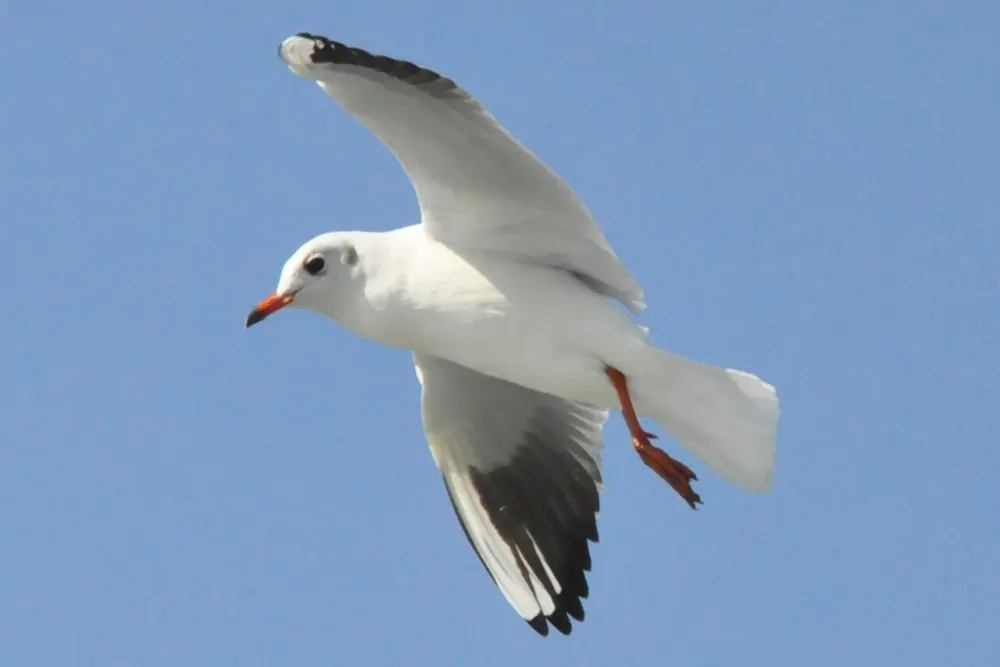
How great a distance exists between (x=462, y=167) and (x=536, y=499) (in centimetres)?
212

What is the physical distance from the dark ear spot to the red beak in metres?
0.26

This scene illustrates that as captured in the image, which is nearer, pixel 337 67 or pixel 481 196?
pixel 337 67

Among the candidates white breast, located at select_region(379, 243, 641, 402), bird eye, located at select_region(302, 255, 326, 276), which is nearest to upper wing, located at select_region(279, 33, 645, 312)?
white breast, located at select_region(379, 243, 641, 402)

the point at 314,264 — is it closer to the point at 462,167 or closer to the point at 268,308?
the point at 268,308

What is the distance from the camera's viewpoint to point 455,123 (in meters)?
6.55

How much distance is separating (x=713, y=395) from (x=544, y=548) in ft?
5.01

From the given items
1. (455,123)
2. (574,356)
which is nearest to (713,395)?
(574,356)

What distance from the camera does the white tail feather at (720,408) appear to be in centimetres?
720

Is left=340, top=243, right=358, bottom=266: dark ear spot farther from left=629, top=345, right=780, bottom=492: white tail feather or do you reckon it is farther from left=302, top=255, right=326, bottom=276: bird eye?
left=629, top=345, right=780, bottom=492: white tail feather

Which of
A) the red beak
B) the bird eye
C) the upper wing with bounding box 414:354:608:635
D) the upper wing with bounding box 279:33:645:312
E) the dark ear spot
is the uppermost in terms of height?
the upper wing with bounding box 279:33:645:312

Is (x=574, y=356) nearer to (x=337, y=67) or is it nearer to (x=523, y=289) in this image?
(x=523, y=289)

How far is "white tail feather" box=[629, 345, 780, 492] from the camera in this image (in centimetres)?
720

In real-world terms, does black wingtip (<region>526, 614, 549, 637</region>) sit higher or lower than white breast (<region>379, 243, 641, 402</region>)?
lower

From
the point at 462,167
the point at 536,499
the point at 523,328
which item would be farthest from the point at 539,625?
the point at 462,167
